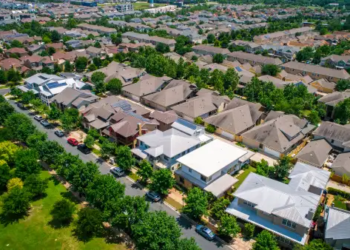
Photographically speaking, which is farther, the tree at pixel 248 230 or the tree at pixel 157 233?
the tree at pixel 248 230

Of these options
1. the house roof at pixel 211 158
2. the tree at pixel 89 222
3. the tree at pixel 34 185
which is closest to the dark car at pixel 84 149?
the tree at pixel 34 185

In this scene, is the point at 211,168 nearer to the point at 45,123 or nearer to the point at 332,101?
the point at 45,123

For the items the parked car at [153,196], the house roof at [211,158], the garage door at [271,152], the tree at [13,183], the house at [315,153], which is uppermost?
the house roof at [211,158]

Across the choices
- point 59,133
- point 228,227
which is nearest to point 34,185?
point 59,133

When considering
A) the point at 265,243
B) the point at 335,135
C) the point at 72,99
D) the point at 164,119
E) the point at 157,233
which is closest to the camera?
the point at 157,233

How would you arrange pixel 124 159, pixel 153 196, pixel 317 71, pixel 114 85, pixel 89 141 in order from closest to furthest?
1. pixel 153 196
2. pixel 124 159
3. pixel 89 141
4. pixel 114 85
5. pixel 317 71

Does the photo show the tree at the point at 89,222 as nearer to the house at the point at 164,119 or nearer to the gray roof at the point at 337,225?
the gray roof at the point at 337,225

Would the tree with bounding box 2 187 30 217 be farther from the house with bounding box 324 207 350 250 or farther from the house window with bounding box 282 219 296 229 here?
the house with bounding box 324 207 350 250

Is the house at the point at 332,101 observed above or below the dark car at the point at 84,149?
above

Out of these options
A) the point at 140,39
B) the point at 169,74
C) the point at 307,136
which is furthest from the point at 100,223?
the point at 140,39
